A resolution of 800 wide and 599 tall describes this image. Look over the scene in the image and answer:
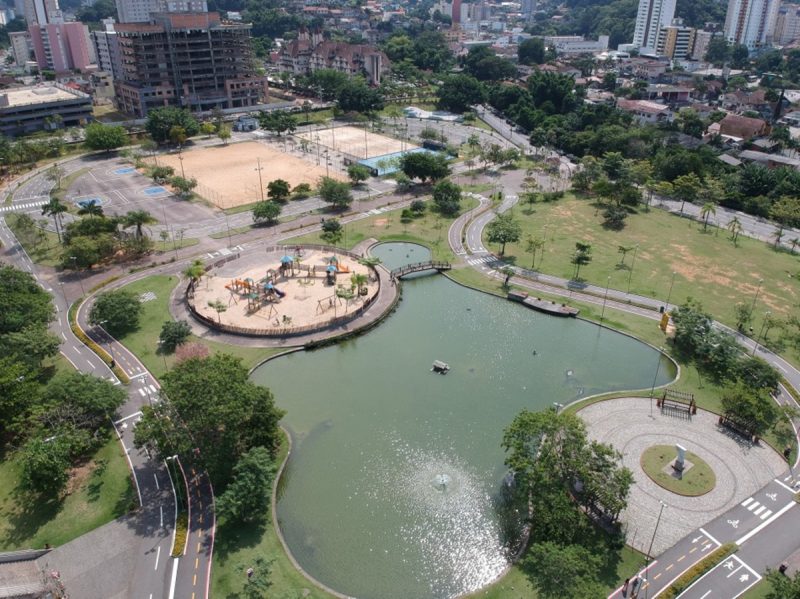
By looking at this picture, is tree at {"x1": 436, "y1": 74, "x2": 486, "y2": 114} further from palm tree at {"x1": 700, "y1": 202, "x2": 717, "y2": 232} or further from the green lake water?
the green lake water

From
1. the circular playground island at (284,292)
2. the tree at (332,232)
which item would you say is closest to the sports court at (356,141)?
the tree at (332,232)

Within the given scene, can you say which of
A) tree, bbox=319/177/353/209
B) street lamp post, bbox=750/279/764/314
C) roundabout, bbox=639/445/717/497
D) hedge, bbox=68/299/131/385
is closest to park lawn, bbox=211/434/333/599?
hedge, bbox=68/299/131/385

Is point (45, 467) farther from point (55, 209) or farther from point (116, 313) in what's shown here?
point (55, 209)

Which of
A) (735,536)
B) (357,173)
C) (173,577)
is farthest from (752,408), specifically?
(357,173)

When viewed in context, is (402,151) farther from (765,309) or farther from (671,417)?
Answer: (671,417)

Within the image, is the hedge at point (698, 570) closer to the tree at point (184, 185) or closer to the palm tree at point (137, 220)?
the palm tree at point (137, 220)

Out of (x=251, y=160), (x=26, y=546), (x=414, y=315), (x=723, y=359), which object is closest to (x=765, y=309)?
(x=723, y=359)
